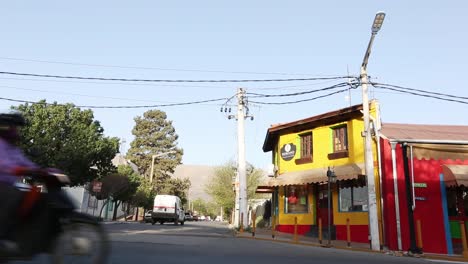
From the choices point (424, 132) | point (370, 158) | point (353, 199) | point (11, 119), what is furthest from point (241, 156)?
point (11, 119)

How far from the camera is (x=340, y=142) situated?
69.1ft

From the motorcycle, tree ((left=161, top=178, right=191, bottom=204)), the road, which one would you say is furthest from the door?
tree ((left=161, top=178, right=191, bottom=204))

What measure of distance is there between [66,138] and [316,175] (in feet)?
59.9

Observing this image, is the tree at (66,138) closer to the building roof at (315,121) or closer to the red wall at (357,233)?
the building roof at (315,121)

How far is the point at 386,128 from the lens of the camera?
64.2ft

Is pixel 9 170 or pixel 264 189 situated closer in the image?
pixel 9 170

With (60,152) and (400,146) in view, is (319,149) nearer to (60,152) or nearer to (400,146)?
(400,146)

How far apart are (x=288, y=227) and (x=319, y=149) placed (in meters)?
5.09

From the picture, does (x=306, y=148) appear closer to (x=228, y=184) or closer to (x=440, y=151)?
(x=440, y=151)

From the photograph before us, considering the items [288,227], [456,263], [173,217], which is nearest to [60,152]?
[173,217]

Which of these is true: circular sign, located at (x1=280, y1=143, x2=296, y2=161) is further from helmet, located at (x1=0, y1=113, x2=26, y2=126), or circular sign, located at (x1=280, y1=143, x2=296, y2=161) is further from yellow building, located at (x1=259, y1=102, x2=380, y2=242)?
helmet, located at (x1=0, y1=113, x2=26, y2=126)

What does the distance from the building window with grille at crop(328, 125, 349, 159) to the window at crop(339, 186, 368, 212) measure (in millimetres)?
1711

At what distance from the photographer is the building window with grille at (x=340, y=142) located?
20.6 meters

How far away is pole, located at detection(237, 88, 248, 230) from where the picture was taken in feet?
83.4
